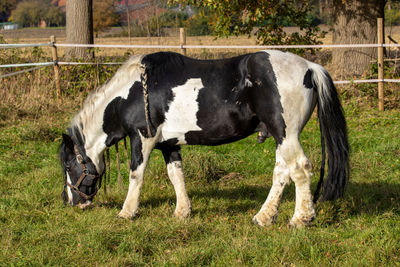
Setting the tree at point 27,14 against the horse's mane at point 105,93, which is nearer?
the horse's mane at point 105,93

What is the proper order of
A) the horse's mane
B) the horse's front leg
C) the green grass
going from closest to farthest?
1. the green grass
2. the horse's front leg
3. the horse's mane

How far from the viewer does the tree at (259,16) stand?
11000 mm

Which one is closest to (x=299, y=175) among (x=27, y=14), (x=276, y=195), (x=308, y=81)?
(x=276, y=195)

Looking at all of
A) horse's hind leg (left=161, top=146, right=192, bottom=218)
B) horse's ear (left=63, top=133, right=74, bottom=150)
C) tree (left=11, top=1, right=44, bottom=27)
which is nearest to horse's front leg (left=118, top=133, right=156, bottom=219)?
horse's hind leg (left=161, top=146, right=192, bottom=218)

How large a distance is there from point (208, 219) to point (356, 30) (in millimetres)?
7709

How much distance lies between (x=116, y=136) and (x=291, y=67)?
1.87m

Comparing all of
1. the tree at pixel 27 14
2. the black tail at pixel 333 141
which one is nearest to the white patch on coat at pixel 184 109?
the black tail at pixel 333 141

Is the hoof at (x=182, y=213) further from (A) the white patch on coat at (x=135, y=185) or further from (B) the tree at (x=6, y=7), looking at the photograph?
(B) the tree at (x=6, y=7)

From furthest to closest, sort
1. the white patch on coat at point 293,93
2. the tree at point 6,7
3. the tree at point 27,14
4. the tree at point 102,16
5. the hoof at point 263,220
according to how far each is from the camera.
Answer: the tree at point 6,7
the tree at point 27,14
the tree at point 102,16
the hoof at point 263,220
the white patch on coat at point 293,93

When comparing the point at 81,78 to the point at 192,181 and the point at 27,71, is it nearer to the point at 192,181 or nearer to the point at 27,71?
the point at 27,71

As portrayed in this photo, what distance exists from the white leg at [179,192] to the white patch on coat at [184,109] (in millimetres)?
572

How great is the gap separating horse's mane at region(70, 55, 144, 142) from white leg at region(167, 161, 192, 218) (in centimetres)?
95

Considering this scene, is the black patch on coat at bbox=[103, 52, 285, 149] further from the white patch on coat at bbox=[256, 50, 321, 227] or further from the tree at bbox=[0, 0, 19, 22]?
the tree at bbox=[0, 0, 19, 22]

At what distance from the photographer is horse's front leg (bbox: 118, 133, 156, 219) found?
16.5ft
